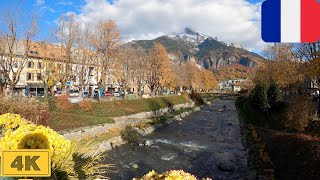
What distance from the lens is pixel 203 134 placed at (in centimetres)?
3219

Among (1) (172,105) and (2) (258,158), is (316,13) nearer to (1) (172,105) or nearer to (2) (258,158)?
(2) (258,158)

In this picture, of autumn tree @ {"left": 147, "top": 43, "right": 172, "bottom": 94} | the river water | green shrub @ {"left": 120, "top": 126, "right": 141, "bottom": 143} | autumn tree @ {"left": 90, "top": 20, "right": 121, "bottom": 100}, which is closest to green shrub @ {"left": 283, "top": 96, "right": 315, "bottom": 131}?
the river water

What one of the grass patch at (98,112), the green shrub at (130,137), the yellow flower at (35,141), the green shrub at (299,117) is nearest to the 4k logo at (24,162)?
the yellow flower at (35,141)

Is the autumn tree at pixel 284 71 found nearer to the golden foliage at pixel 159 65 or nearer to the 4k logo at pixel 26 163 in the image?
the golden foliage at pixel 159 65

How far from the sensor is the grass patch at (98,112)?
26.9 meters

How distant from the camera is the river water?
18031mm

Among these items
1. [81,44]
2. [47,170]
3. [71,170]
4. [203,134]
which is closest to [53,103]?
[81,44]

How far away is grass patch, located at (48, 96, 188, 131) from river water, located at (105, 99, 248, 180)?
5999 mm

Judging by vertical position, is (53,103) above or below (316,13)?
below

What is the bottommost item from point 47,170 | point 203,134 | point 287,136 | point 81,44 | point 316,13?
point 203,134

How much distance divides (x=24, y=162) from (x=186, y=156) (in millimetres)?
19993

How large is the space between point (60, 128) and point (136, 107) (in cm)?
1917

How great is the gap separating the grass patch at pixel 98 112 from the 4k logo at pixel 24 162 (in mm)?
23179

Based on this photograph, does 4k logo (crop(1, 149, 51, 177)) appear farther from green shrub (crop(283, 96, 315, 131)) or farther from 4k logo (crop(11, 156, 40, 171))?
green shrub (crop(283, 96, 315, 131))
